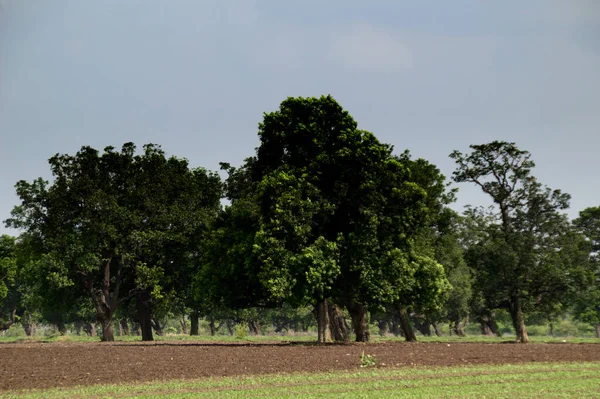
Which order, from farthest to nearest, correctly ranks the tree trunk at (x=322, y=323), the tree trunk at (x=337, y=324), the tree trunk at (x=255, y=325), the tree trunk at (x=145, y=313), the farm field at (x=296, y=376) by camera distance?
the tree trunk at (x=255, y=325) → the tree trunk at (x=145, y=313) → the tree trunk at (x=337, y=324) → the tree trunk at (x=322, y=323) → the farm field at (x=296, y=376)

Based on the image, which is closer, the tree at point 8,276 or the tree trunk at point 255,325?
the tree at point 8,276

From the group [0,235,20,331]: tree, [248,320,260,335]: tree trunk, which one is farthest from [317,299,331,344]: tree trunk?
[248,320,260,335]: tree trunk

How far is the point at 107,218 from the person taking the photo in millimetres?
52125

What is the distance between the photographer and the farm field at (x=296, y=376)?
1502 centimetres

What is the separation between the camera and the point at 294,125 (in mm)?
41031

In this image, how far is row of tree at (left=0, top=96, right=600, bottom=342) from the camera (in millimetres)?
37781

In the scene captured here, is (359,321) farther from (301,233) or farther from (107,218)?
(107,218)

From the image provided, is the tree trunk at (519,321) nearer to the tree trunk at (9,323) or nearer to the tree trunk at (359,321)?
the tree trunk at (359,321)

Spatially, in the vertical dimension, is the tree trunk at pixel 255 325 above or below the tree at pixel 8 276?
below

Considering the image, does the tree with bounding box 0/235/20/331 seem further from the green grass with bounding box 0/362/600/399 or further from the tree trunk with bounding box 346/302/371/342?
the green grass with bounding box 0/362/600/399

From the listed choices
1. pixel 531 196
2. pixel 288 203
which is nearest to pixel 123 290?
pixel 288 203

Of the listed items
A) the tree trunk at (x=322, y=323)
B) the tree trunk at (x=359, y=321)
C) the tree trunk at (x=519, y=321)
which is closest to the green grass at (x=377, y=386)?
the tree trunk at (x=322, y=323)

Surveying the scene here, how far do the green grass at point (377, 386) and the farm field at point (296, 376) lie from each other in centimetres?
3

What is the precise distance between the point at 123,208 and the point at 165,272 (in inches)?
360
